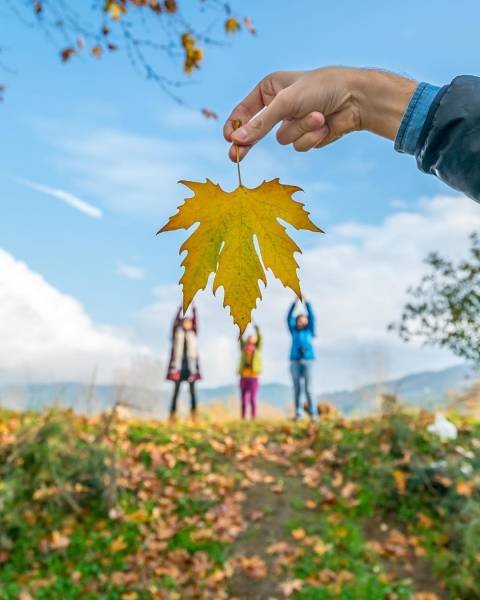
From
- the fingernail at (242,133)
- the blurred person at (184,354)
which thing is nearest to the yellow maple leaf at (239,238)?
the fingernail at (242,133)

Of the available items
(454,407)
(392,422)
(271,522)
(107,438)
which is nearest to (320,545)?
(271,522)

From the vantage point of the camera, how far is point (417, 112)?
1.10 meters

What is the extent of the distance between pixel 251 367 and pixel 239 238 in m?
8.79

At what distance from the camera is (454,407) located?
887 centimetres

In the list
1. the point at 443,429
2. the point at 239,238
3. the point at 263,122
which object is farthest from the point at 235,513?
the point at 239,238

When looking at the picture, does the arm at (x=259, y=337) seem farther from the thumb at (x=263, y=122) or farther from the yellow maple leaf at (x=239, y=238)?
the yellow maple leaf at (x=239, y=238)

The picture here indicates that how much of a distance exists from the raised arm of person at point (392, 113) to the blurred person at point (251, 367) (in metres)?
8.25

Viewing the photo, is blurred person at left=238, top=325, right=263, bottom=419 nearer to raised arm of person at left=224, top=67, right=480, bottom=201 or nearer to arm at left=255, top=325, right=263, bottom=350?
arm at left=255, top=325, right=263, bottom=350

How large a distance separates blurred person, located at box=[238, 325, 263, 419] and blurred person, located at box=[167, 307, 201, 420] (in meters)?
0.57

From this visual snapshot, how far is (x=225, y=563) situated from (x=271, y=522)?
80 cm

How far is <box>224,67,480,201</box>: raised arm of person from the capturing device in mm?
1047

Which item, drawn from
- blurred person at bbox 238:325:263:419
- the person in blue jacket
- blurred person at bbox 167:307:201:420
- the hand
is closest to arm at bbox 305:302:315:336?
the person in blue jacket

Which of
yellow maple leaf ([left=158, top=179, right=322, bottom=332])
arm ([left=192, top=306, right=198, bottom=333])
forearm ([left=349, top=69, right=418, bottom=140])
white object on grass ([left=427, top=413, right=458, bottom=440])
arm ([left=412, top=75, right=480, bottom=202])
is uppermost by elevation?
arm ([left=192, top=306, right=198, bottom=333])

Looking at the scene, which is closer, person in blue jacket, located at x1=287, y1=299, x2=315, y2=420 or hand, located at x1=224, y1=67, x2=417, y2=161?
hand, located at x1=224, y1=67, x2=417, y2=161
